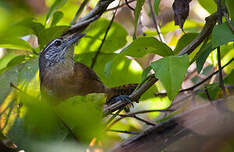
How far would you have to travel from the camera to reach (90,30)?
90.3 inches

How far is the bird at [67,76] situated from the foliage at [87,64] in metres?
0.08

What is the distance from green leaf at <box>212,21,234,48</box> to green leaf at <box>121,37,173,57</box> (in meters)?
0.25

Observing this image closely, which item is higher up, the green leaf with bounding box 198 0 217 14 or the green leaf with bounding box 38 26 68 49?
the green leaf with bounding box 38 26 68 49

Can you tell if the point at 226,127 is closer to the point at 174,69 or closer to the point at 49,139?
the point at 49,139

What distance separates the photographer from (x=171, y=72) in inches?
41.1

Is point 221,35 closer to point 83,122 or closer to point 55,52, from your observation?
point 83,122

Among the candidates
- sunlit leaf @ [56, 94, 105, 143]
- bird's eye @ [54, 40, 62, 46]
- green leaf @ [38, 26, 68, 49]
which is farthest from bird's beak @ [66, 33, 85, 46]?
sunlit leaf @ [56, 94, 105, 143]

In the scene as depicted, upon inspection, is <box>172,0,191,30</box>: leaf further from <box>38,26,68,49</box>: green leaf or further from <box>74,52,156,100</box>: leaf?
<box>38,26,68,49</box>: green leaf

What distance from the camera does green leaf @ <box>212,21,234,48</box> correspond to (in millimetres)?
1113

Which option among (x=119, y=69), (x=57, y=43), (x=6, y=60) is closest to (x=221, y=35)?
(x=119, y=69)

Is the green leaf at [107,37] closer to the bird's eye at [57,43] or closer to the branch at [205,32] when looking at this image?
the bird's eye at [57,43]

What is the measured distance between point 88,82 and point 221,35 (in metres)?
1.41

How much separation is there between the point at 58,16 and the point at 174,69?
1150mm

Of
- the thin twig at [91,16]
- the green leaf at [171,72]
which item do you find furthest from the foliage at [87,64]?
the thin twig at [91,16]
